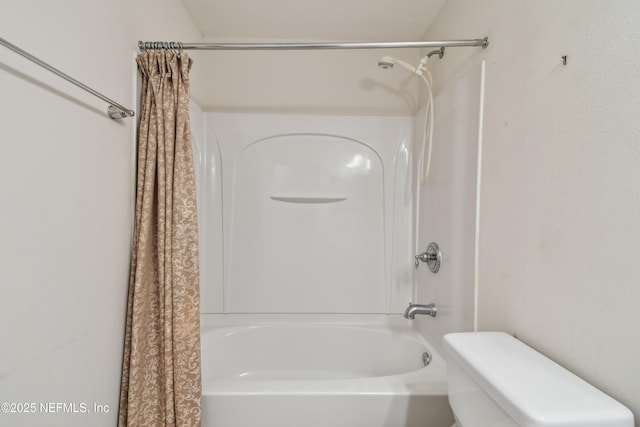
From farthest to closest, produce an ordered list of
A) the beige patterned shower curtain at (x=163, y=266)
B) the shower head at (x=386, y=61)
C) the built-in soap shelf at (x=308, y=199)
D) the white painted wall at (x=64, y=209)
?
the built-in soap shelf at (x=308, y=199) → the shower head at (x=386, y=61) → the beige patterned shower curtain at (x=163, y=266) → the white painted wall at (x=64, y=209)

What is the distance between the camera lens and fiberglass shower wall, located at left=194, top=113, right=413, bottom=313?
6.22 feet

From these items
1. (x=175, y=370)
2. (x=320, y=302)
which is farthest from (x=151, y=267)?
(x=320, y=302)

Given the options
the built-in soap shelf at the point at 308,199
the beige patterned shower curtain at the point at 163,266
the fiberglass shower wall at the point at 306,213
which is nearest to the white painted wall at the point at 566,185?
the fiberglass shower wall at the point at 306,213

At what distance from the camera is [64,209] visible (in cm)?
79

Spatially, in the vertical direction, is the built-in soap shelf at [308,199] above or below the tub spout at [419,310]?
above

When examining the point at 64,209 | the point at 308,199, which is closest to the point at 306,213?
the point at 308,199

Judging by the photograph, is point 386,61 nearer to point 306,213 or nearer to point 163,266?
point 306,213

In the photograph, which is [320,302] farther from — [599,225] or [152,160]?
[599,225]

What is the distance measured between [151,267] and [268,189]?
0.92m

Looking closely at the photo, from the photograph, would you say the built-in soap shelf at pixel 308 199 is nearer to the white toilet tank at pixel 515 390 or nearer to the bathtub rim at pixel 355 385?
the bathtub rim at pixel 355 385

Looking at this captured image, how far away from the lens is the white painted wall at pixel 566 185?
0.60 m

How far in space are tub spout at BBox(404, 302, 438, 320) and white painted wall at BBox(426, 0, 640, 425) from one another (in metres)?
0.34

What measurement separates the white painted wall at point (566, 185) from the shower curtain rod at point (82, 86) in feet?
4.12

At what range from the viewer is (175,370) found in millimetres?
1073
